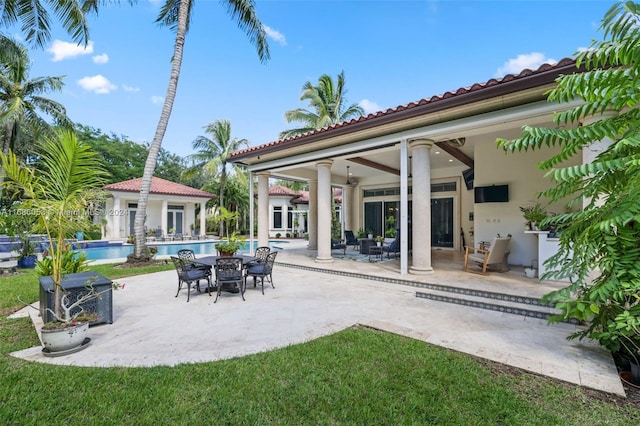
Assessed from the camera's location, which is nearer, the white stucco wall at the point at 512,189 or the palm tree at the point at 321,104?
the white stucco wall at the point at 512,189

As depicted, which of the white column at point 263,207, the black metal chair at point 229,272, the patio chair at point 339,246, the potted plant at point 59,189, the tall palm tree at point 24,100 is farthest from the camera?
the tall palm tree at point 24,100

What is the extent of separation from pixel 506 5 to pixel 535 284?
25.7 ft

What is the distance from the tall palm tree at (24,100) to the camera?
46.4ft

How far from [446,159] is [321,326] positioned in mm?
9078

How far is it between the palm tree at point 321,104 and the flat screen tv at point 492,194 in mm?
11330

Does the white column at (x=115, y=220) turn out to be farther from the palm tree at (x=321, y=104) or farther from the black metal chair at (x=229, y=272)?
the black metal chair at (x=229, y=272)

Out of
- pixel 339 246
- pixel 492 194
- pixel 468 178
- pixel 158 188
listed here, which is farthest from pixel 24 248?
pixel 468 178

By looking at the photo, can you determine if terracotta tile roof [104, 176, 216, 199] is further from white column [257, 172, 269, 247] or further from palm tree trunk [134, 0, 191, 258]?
white column [257, 172, 269, 247]

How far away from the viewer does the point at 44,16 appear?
10.1 m

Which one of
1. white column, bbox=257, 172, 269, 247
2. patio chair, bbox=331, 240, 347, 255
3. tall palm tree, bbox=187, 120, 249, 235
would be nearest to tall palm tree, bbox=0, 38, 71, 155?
tall palm tree, bbox=187, 120, 249, 235

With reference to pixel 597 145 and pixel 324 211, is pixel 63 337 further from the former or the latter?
pixel 597 145

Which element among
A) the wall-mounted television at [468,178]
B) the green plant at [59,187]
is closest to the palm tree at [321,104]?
the wall-mounted television at [468,178]

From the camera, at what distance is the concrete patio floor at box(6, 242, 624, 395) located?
3.33 meters

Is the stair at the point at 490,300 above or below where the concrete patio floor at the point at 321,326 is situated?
above
